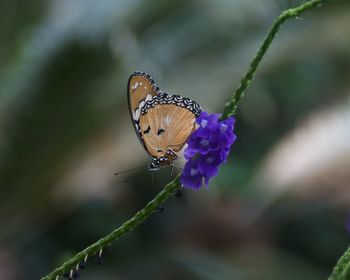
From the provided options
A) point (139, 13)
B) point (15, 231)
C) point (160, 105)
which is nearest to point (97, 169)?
point (15, 231)

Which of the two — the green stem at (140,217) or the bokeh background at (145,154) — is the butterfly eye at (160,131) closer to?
the green stem at (140,217)

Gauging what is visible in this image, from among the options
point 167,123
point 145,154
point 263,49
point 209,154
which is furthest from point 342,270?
point 145,154

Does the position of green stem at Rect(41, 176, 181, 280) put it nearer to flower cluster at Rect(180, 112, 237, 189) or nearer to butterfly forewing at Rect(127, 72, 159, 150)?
flower cluster at Rect(180, 112, 237, 189)

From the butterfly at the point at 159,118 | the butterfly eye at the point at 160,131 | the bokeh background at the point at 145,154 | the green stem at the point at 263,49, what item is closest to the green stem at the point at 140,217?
the green stem at the point at 263,49

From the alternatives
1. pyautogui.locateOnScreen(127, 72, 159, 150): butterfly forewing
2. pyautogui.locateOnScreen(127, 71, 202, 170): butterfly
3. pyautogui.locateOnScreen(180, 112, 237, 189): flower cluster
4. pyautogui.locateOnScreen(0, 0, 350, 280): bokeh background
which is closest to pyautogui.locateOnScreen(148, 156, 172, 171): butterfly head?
pyautogui.locateOnScreen(127, 71, 202, 170): butterfly

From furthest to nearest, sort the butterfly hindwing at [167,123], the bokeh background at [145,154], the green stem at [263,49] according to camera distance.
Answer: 1. the bokeh background at [145,154]
2. the butterfly hindwing at [167,123]
3. the green stem at [263,49]

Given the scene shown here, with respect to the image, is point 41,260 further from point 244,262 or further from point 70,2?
point 70,2
